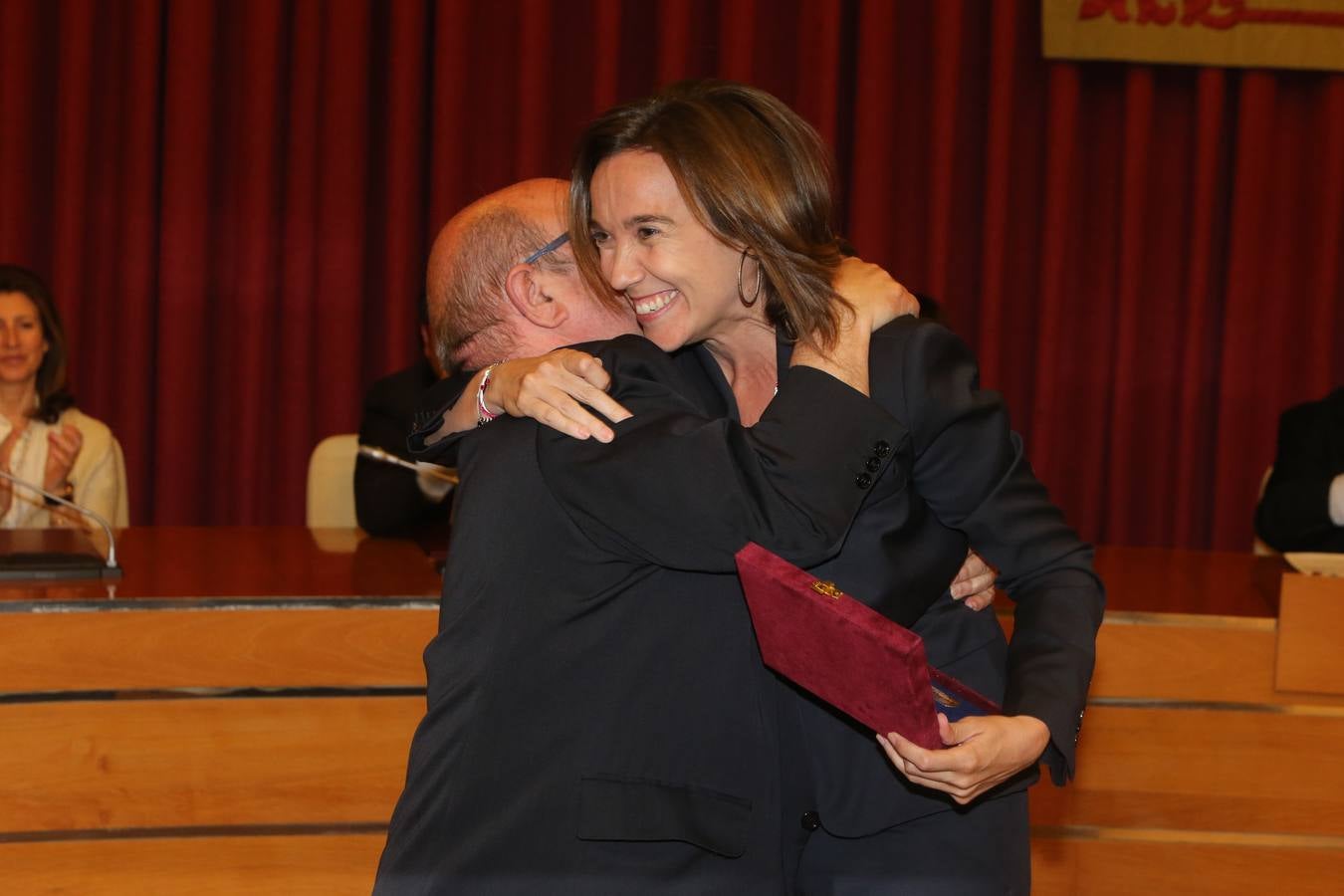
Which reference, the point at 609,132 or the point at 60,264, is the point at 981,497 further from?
the point at 60,264

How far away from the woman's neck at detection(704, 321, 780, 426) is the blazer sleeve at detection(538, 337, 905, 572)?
10.0 inches

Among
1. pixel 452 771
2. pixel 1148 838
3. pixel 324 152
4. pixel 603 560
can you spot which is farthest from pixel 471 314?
pixel 324 152

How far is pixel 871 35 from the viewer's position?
4949mm

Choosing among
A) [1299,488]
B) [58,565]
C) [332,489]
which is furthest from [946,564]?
[332,489]

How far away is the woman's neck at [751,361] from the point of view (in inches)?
60.5

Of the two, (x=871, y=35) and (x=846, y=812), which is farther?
(x=871, y=35)

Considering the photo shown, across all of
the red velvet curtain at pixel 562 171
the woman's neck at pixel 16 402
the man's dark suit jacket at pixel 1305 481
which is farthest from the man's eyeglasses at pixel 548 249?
the red velvet curtain at pixel 562 171

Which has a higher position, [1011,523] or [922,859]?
[1011,523]

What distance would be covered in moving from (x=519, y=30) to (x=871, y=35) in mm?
1219

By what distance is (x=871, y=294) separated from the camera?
1445 mm

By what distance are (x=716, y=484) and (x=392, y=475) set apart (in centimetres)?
225

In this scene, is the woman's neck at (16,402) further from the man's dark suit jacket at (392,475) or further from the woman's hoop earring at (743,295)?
the woman's hoop earring at (743,295)

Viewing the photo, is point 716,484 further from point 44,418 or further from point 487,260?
point 44,418

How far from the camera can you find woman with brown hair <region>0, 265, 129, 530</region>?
12.4 feet
